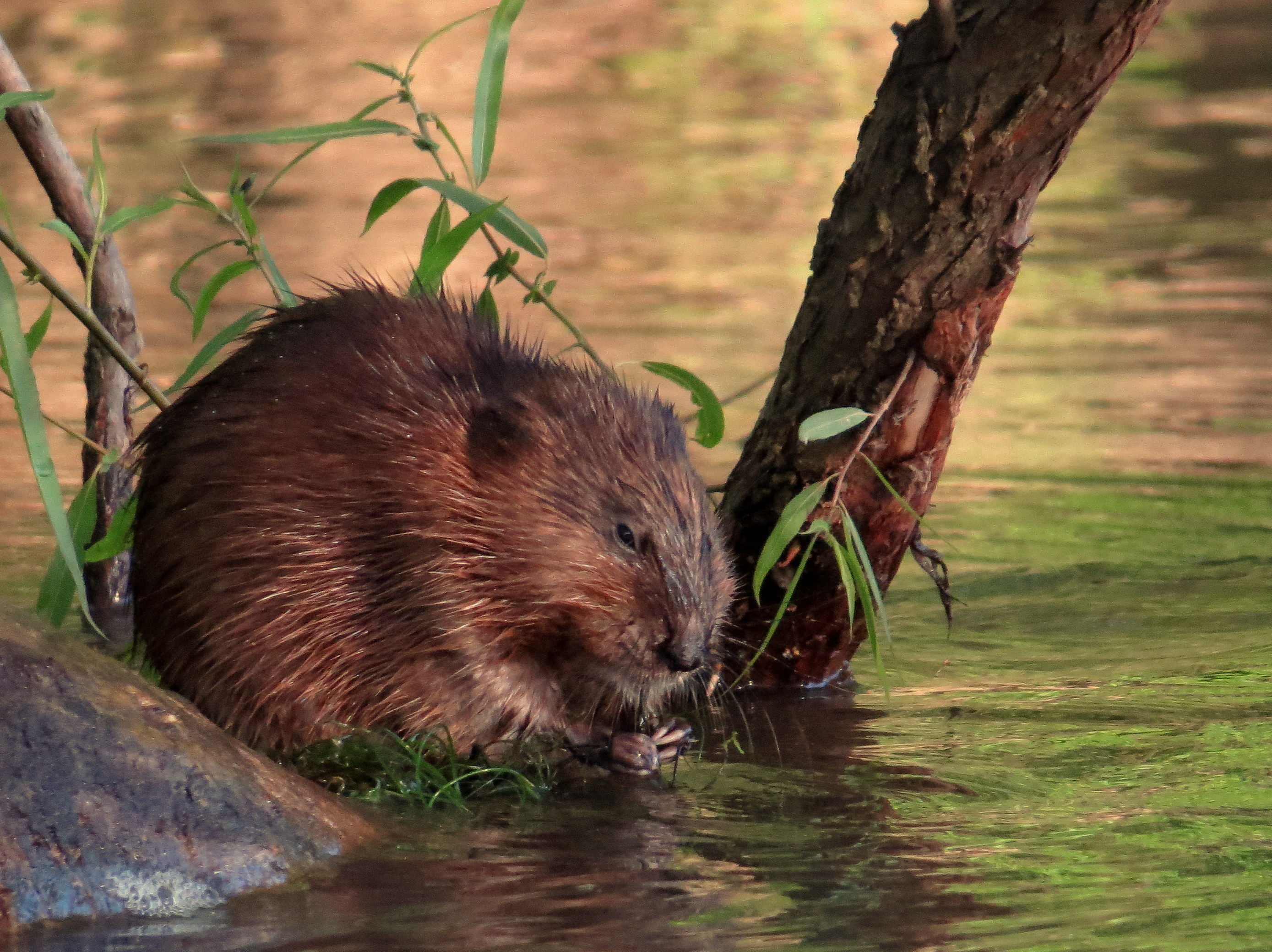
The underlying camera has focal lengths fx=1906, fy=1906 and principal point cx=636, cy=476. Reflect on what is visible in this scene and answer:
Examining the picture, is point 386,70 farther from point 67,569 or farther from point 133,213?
point 67,569

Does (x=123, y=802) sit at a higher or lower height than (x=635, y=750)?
higher

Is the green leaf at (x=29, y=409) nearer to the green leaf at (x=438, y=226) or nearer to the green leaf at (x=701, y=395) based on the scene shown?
the green leaf at (x=438, y=226)

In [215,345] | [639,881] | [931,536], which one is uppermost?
[215,345]

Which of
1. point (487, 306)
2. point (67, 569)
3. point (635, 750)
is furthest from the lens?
point (487, 306)

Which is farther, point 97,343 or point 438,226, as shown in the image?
point 97,343

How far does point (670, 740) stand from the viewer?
12.0ft

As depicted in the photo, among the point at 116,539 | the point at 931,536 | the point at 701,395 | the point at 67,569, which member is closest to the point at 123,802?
the point at 67,569

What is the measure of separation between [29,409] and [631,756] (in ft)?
4.20

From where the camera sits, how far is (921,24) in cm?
360

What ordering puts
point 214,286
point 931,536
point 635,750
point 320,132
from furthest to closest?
point 931,536, point 214,286, point 320,132, point 635,750

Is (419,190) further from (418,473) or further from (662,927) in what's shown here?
(662,927)

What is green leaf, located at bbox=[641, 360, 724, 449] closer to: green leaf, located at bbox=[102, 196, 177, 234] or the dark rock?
green leaf, located at bbox=[102, 196, 177, 234]

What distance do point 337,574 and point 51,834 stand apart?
88 cm

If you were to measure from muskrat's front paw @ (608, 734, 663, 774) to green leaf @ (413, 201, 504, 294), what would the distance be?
3.26 feet
